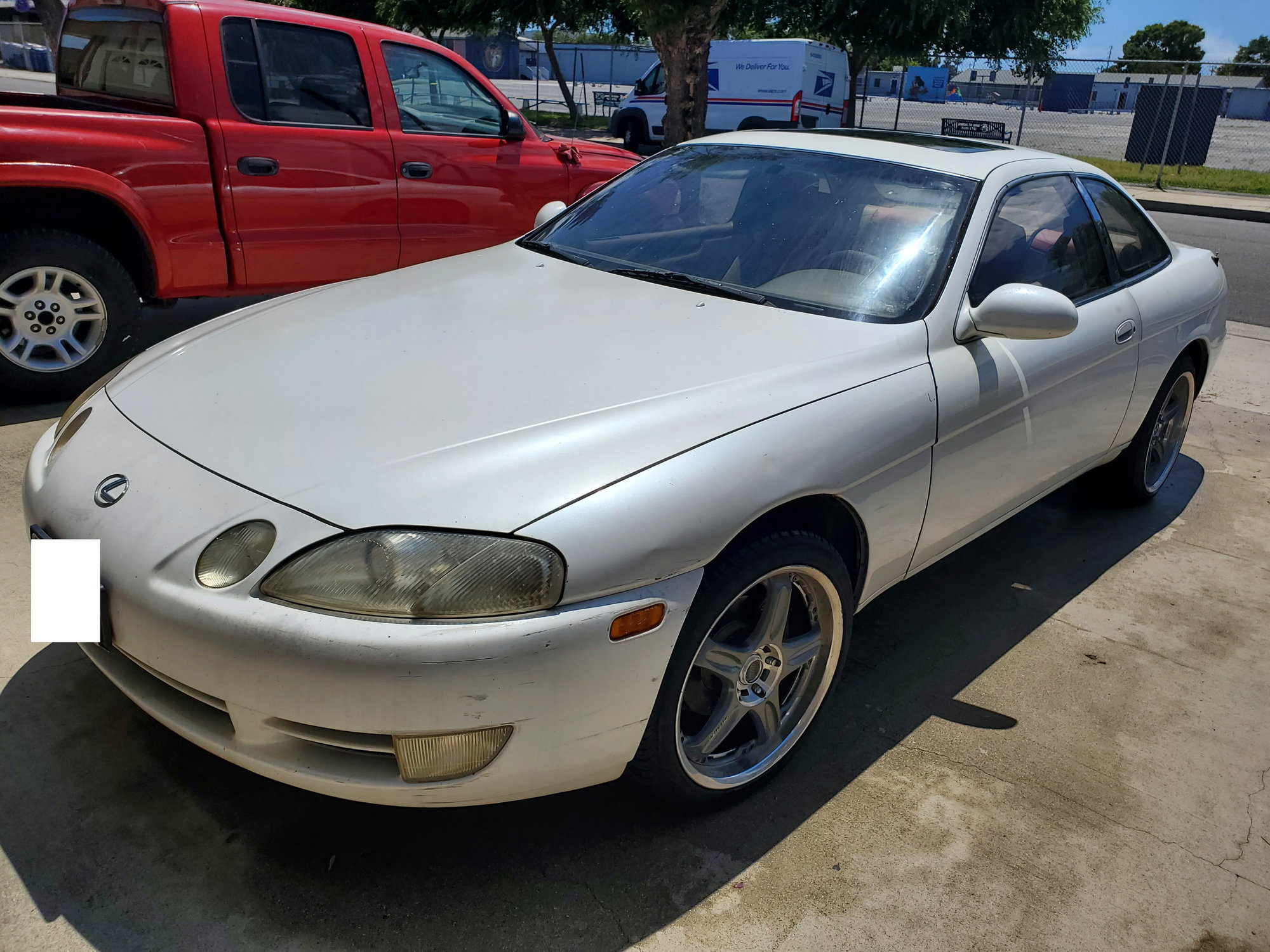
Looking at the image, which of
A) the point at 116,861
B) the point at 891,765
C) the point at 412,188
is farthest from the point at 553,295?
the point at 412,188

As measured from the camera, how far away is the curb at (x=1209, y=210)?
15.6 meters

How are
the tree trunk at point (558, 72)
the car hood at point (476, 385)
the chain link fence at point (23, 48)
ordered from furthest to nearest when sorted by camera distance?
the chain link fence at point (23, 48), the tree trunk at point (558, 72), the car hood at point (476, 385)

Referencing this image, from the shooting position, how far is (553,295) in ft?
9.70

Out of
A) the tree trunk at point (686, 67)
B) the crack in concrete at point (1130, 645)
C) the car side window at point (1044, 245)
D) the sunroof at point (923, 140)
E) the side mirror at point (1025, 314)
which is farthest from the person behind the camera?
the tree trunk at point (686, 67)

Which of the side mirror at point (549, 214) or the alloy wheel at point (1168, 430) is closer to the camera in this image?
the side mirror at point (549, 214)

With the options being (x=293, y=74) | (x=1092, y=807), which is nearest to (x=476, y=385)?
(x=1092, y=807)

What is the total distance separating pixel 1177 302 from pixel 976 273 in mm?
1518

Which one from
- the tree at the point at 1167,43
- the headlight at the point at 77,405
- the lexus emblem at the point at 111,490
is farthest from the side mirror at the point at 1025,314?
the tree at the point at 1167,43

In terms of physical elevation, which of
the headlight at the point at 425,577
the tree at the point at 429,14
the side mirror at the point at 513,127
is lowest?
the headlight at the point at 425,577

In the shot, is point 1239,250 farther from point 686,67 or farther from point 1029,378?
point 1029,378

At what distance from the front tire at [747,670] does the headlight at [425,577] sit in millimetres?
382

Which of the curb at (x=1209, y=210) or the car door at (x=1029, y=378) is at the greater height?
the car door at (x=1029, y=378)

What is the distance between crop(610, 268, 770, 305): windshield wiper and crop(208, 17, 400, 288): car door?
104 inches

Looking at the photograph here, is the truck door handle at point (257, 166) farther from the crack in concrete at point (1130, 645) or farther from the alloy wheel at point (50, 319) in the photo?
the crack in concrete at point (1130, 645)
